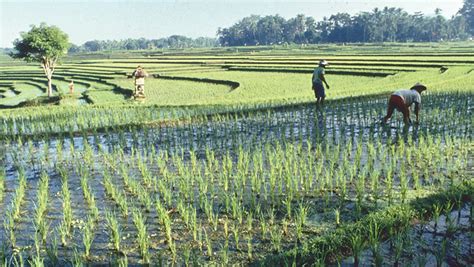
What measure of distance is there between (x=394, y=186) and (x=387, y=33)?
84.4m

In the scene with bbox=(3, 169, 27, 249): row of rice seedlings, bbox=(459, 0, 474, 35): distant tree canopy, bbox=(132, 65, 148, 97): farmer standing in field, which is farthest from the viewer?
bbox=(459, 0, 474, 35): distant tree canopy

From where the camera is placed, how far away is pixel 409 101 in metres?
8.05

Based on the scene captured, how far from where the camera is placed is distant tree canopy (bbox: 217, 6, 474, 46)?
80.2 metres

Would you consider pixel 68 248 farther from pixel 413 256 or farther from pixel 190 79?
pixel 190 79

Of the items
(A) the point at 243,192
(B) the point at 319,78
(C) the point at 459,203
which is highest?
(B) the point at 319,78

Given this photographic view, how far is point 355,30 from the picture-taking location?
263 feet

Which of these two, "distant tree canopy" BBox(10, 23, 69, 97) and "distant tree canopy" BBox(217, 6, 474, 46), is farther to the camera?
"distant tree canopy" BBox(217, 6, 474, 46)

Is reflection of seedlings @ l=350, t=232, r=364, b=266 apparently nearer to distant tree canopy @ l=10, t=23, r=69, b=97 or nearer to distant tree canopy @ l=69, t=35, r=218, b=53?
distant tree canopy @ l=10, t=23, r=69, b=97

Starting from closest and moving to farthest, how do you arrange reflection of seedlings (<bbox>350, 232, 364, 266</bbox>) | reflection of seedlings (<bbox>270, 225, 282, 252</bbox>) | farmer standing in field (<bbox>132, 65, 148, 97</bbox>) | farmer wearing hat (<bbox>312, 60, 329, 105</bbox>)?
reflection of seedlings (<bbox>350, 232, 364, 266</bbox>) → reflection of seedlings (<bbox>270, 225, 282, 252</bbox>) → farmer wearing hat (<bbox>312, 60, 329, 105</bbox>) → farmer standing in field (<bbox>132, 65, 148, 97</bbox>)

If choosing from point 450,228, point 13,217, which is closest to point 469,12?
point 450,228

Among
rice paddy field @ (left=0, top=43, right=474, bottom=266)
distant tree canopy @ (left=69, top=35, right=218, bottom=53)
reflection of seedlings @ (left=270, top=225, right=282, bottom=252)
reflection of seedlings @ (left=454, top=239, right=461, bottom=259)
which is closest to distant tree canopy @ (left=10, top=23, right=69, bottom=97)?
rice paddy field @ (left=0, top=43, right=474, bottom=266)

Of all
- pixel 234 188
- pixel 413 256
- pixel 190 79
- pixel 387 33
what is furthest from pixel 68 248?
pixel 387 33

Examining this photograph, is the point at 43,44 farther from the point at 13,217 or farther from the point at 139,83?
the point at 13,217

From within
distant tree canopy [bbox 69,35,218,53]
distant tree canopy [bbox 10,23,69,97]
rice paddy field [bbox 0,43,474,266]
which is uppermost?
distant tree canopy [bbox 69,35,218,53]
